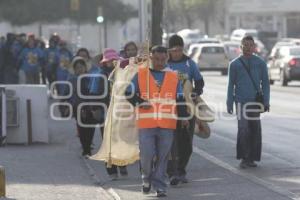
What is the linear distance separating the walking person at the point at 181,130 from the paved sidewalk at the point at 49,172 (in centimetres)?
96

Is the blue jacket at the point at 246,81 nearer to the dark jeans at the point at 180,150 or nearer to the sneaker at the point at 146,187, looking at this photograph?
the dark jeans at the point at 180,150

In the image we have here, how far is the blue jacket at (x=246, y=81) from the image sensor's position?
12.5 meters

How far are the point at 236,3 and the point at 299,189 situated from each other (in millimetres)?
→ 84683

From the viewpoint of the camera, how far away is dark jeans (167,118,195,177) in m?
11.2

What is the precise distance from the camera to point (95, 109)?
44.1 ft

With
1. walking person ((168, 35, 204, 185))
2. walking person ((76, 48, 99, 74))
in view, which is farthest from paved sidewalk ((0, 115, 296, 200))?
walking person ((76, 48, 99, 74))

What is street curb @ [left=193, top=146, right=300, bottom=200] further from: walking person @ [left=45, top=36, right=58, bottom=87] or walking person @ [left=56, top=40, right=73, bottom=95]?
walking person @ [left=45, top=36, right=58, bottom=87]

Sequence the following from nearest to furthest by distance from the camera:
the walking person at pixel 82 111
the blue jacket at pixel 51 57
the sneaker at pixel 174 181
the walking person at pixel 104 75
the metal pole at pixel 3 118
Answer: the sneaker at pixel 174 181 < the walking person at pixel 104 75 < the walking person at pixel 82 111 < the metal pole at pixel 3 118 < the blue jacket at pixel 51 57

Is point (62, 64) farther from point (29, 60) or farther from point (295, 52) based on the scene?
point (295, 52)

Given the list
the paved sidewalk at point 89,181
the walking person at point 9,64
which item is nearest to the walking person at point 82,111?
the paved sidewalk at point 89,181

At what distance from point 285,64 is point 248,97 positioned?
907 inches

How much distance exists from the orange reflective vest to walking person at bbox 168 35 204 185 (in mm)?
857

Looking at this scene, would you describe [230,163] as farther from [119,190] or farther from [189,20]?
[189,20]

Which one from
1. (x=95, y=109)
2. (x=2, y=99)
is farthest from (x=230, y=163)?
(x=2, y=99)
